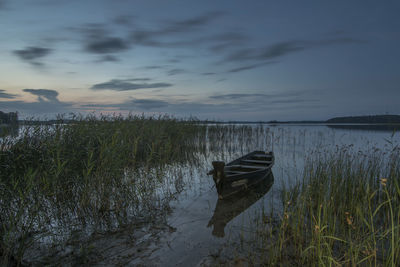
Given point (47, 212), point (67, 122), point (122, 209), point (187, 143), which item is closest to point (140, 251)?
point (122, 209)

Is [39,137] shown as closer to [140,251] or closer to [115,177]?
[115,177]

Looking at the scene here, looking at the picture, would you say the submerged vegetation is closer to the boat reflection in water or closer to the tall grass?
the tall grass

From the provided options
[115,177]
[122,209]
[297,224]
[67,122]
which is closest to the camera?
[297,224]

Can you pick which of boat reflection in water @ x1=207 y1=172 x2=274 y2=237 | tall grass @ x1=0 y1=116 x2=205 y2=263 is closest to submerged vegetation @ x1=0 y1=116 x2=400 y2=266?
tall grass @ x1=0 y1=116 x2=205 y2=263

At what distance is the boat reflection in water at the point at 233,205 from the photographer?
205 inches

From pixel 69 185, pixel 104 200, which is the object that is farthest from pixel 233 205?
pixel 69 185

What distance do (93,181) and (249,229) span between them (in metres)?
3.73

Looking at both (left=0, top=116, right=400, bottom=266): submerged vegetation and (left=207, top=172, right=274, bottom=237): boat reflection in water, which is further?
(left=207, top=172, right=274, bottom=237): boat reflection in water

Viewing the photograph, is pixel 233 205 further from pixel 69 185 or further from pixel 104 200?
pixel 69 185

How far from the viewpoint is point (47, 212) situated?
5.11 meters

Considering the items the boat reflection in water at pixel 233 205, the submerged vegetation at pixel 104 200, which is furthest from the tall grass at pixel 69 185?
the boat reflection in water at pixel 233 205

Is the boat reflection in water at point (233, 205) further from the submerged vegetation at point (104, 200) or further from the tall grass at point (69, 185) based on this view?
the tall grass at point (69, 185)

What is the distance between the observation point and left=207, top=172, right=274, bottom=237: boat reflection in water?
5.20 m

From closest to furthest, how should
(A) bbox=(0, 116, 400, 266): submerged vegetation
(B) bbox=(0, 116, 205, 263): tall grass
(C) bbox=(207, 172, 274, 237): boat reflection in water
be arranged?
1. (A) bbox=(0, 116, 400, 266): submerged vegetation
2. (B) bbox=(0, 116, 205, 263): tall grass
3. (C) bbox=(207, 172, 274, 237): boat reflection in water
